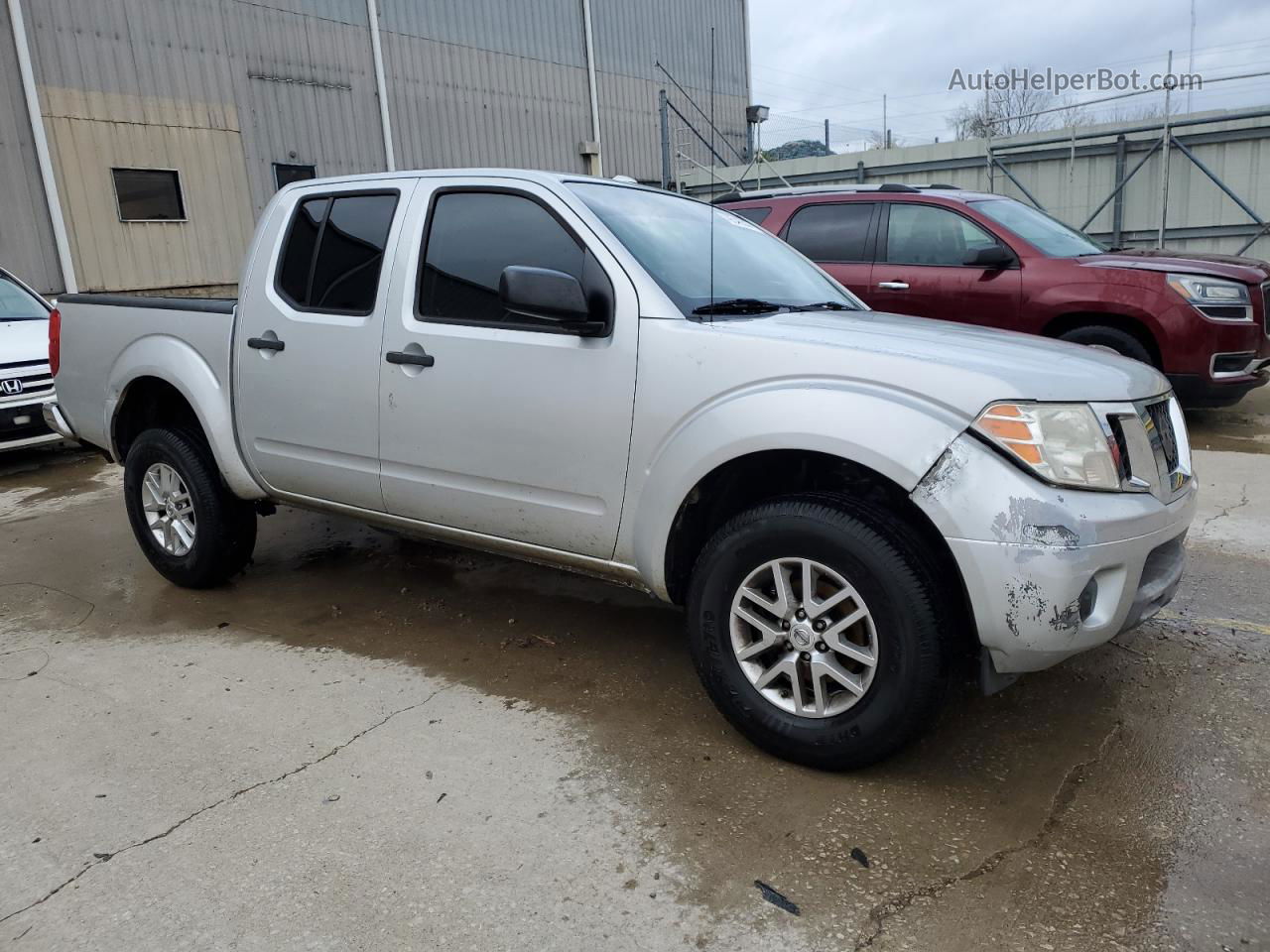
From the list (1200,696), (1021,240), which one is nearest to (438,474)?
(1200,696)

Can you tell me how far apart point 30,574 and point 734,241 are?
→ 13.3 feet

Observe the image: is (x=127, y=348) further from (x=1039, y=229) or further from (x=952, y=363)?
(x=1039, y=229)

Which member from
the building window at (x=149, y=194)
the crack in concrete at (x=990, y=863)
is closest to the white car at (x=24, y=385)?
the building window at (x=149, y=194)

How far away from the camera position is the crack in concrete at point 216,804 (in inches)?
92.3

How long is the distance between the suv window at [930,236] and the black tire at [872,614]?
5.21 m

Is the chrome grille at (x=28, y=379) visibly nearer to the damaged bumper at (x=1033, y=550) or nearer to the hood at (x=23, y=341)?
the hood at (x=23, y=341)

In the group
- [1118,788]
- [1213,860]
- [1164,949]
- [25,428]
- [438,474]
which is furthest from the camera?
[25,428]

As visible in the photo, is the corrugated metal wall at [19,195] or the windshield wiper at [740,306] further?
the corrugated metal wall at [19,195]

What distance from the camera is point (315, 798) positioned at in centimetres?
274

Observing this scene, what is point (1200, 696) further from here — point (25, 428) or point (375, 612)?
point (25, 428)

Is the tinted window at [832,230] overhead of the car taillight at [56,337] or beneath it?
overhead

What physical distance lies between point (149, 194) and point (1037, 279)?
40.8 feet

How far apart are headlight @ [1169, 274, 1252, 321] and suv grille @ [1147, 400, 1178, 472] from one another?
4485mm

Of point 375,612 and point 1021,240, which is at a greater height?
point 1021,240
